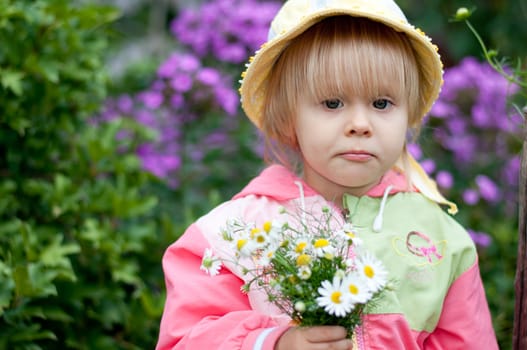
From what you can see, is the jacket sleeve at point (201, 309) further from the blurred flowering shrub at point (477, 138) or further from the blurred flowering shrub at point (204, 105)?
the blurred flowering shrub at point (477, 138)

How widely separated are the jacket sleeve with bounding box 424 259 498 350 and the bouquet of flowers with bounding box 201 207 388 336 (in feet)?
1.77

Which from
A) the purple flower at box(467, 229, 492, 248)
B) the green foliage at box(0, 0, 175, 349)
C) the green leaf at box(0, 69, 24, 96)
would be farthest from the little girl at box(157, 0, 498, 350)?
the purple flower at box(467, 229, 492, 248)

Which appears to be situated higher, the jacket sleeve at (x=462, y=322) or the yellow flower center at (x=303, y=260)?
the yellow flower center at (x=303, y=260)

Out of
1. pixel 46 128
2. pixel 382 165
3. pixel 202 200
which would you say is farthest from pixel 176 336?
pixel 202 200

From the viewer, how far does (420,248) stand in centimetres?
208

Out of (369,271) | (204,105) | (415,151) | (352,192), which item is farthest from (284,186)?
(204,105)

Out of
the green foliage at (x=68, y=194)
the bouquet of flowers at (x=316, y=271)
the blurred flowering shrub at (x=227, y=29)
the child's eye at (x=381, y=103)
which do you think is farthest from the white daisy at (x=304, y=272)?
the blurred flowering shrub at (x=227, y=29)

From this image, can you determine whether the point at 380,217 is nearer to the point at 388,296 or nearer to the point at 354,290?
the point at 388,296

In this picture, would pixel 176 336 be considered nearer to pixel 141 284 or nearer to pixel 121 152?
pixel 141 284

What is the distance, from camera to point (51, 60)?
9.46 feet

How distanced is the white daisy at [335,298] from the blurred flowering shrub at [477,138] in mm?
2350

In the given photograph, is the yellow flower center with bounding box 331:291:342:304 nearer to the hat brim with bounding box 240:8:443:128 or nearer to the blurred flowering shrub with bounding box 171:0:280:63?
the hat brim with bounding box 240:8:443:128

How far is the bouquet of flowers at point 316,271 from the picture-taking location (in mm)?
1487

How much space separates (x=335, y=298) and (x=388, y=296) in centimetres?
50
